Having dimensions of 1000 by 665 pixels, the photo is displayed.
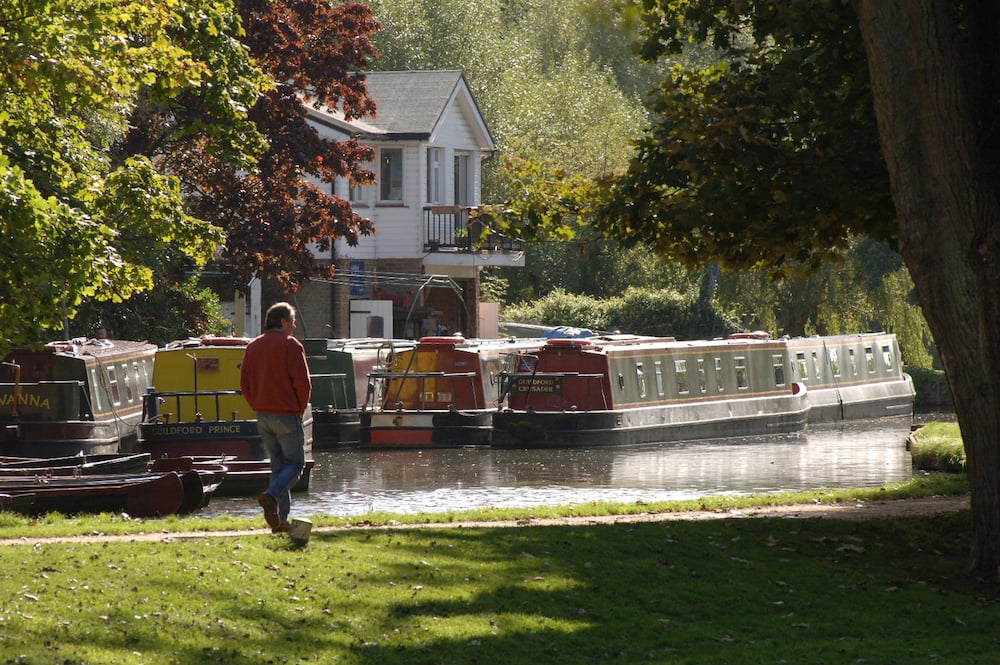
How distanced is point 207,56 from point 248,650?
1083 centimetres

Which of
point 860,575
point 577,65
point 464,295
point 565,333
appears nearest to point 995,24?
point 860,575

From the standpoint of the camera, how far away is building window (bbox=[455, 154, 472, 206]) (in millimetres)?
49656

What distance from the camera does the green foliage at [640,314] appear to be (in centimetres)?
5359

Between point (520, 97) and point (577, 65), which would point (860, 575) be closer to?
point (520, 97)

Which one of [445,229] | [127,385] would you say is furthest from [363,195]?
[127,385]

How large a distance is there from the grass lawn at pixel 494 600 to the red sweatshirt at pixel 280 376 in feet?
3.40

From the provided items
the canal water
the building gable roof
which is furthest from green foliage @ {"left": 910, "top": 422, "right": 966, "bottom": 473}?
the building gable roof

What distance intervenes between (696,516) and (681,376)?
20565 mm

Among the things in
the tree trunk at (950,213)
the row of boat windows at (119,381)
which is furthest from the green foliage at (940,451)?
the row of boat windows at (119,381)

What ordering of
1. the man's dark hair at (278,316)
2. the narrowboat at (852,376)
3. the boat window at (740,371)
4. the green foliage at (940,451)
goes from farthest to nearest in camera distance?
the narrowboat at (852,376) → the boat window at (740,371) → the green foliage at (940,451) → the man's dark hair at (278,316)

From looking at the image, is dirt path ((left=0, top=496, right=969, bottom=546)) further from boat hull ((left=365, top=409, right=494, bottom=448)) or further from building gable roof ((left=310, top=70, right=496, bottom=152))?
building gable roof ((left=310, top=70, right=496, bottom=152))

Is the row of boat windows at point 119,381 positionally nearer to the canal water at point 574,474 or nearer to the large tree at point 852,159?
the canal water at point 574,474

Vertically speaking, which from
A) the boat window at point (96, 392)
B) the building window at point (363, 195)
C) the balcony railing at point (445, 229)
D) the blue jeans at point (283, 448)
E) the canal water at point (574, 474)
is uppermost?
the building window at point (363, 195)

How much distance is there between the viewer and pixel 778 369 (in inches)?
1596
